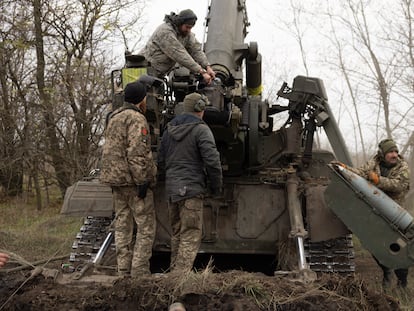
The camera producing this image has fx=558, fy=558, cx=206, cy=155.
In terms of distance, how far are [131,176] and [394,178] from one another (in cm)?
277

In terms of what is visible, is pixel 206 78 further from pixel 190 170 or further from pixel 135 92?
pixel 190 170

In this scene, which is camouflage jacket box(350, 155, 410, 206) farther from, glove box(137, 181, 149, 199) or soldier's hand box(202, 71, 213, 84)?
glove box(137, 181, 149, 199)

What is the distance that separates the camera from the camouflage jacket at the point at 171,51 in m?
5.41

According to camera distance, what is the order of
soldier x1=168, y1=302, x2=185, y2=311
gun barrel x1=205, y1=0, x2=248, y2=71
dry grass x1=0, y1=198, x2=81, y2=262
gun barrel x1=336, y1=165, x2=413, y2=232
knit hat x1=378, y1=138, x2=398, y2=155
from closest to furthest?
soldier x1=168, y1=302, x2=185, y2=311 → gun barrel x1=336, y1=165, x2=413, y2=232 → knit hat x1=378, y1=138, x2=398, y2=155 → gun barrel x1=205, y1=0, x2=248, y2=71 → dry grass x1=0, y1=198, x2=81, y2=262

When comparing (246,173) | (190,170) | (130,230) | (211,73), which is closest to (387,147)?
(246,173)

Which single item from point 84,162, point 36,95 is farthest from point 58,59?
point 84,162

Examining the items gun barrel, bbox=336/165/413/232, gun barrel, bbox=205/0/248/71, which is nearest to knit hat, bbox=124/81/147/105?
gun barrel, bbox=205/0/248/71

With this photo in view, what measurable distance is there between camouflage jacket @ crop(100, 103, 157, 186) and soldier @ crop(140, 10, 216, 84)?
0.86 meters

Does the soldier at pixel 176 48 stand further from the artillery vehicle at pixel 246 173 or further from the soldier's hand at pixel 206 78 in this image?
the artillery vehicle at pixel 246 173

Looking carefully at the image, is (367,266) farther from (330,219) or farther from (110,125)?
(110,125)

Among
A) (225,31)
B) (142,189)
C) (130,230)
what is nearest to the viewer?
(142,189)

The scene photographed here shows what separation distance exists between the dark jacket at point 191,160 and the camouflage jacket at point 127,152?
21cm

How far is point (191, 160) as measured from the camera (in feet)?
15.4

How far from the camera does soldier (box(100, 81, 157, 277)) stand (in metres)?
4.66
